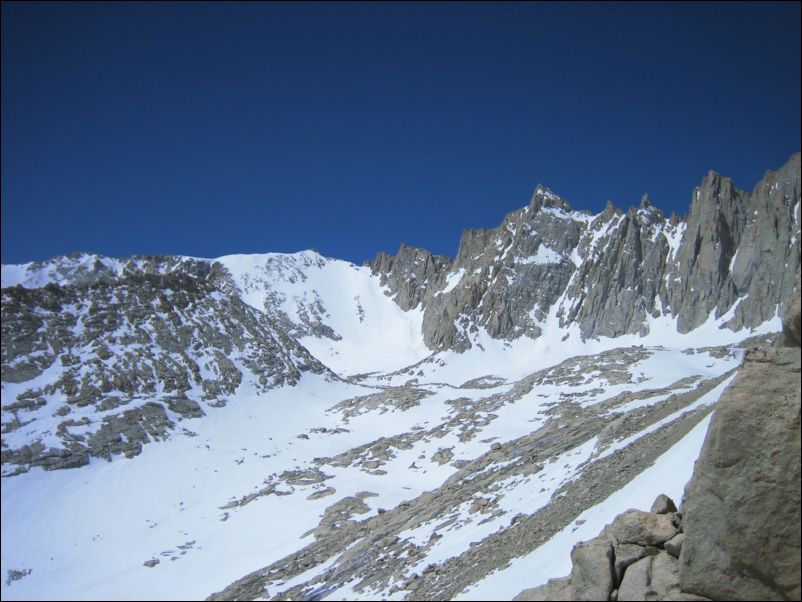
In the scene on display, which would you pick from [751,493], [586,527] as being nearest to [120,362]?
[586,527]

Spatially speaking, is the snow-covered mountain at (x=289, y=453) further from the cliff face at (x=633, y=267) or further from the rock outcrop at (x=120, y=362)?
the cliff face at (x=633, y=267)

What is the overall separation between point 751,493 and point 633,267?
14969 cm

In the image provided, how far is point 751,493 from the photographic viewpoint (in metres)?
8.77

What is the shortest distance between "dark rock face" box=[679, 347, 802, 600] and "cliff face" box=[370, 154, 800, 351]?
12937 cm

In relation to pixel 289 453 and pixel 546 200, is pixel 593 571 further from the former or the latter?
pixel 546 200

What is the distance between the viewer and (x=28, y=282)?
198000mm

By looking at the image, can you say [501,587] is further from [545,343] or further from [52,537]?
[545,343]

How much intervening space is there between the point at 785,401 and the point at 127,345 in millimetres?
72768

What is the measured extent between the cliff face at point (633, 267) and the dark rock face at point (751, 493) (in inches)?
5093

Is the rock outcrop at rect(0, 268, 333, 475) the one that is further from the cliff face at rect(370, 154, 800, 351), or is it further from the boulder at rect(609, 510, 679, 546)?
the cliff face at rect(370, 154, 800, 351)

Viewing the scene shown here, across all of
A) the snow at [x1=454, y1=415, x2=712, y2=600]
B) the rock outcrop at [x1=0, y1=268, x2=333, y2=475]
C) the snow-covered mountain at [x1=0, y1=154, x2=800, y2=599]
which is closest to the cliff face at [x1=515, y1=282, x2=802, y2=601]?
the snow at [x1=454, y1=415, x2=712, y2=600]

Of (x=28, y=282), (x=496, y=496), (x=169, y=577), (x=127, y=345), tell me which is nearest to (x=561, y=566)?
(x=496, y=496)

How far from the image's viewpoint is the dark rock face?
28.0 feet

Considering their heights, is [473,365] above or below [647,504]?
above
